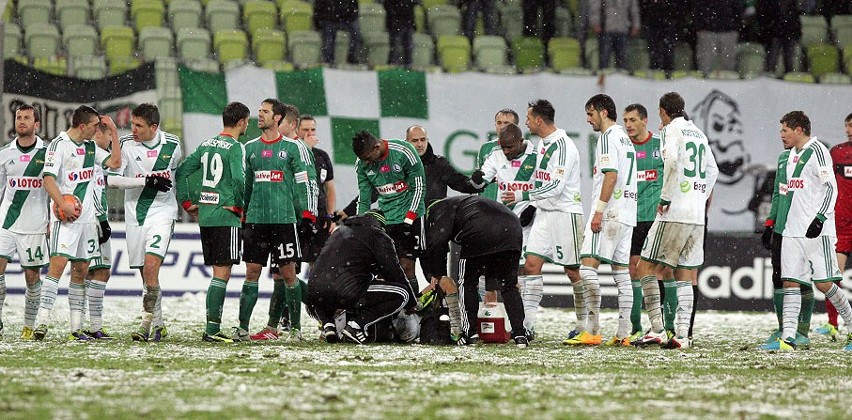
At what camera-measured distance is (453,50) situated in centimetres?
1819

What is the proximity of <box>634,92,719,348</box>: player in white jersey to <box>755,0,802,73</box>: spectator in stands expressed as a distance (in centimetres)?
939

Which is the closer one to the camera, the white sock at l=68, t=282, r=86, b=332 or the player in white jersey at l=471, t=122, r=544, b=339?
the white sock at l=68, t=282, r=86, b=332

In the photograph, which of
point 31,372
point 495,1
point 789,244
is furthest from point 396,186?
point 495,1

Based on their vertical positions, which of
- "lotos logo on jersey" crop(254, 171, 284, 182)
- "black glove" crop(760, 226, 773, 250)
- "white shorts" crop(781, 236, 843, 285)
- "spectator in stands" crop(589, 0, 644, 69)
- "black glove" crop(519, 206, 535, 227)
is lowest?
"white shorts" crop(781, 236, 843, 285)

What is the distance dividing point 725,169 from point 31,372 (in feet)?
37.1

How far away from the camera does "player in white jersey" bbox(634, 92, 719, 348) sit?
9500 mm

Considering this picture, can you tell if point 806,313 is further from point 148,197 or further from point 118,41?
point 118,41

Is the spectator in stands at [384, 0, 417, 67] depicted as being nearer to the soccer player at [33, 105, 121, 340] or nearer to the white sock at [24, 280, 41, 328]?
the soccer player at [33, 105, 121, 340]

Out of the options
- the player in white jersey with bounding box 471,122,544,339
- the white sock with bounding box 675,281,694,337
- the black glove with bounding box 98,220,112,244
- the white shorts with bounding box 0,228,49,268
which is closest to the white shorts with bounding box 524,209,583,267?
the player in white jersey with bounding box 471,122,544,339

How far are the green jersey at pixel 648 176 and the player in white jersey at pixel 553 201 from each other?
79cm

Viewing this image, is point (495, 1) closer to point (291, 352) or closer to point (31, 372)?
point (291, 352)

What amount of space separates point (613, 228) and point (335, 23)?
8.76 metres

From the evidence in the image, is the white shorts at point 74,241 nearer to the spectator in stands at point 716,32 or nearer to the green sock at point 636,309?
the green sock at point 636,309

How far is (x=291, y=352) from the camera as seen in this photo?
851 cm
